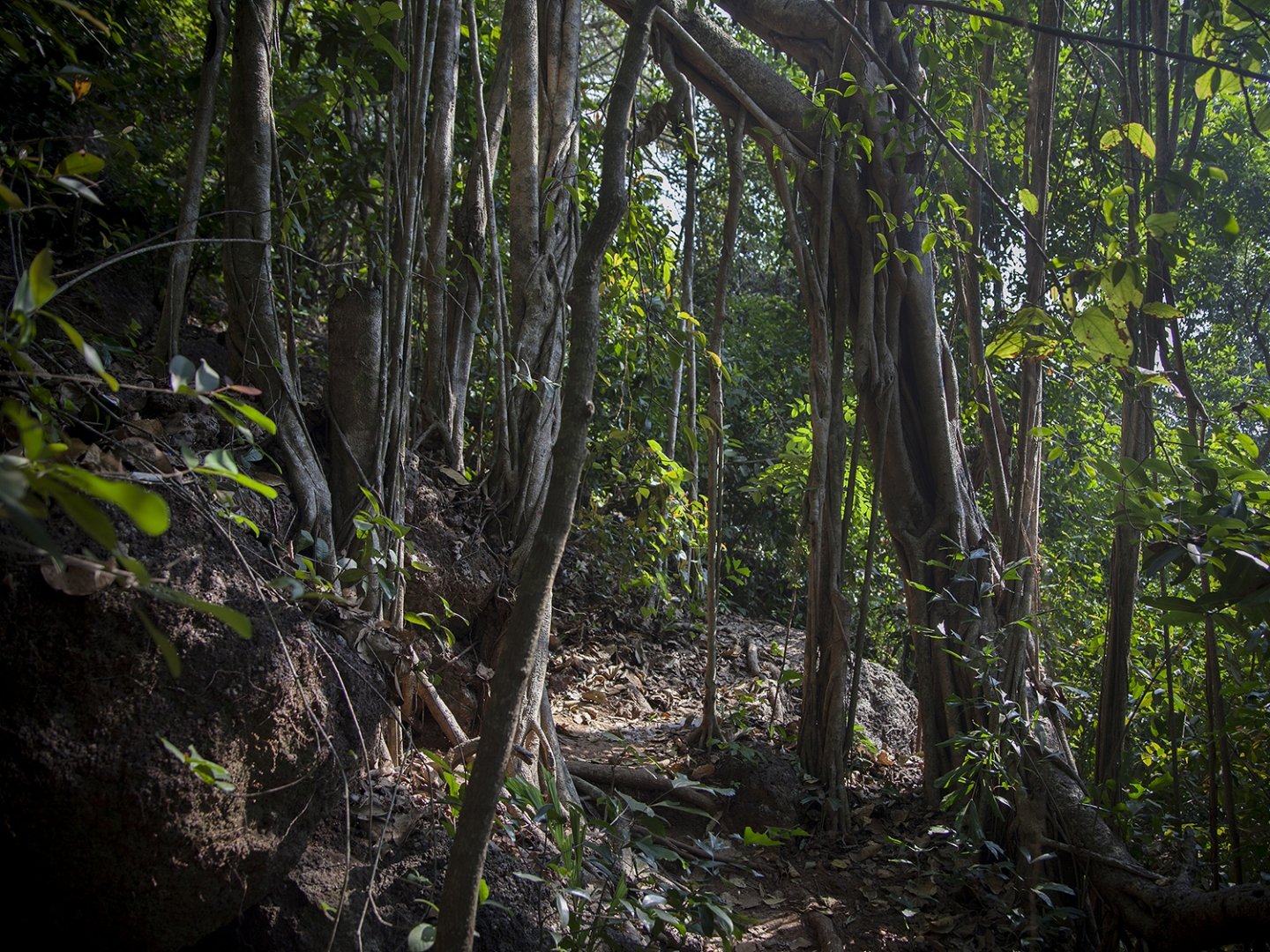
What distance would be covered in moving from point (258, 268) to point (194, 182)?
372mm

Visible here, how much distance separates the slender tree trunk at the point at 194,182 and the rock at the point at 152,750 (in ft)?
2.58

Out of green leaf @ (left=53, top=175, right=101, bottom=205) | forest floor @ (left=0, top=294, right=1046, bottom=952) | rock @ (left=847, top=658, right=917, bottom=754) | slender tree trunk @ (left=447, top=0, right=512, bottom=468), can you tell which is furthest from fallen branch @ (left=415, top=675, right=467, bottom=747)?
rock @ (left=847, top=658, right=917, bottom=754)

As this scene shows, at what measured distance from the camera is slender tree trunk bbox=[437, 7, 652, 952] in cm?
134

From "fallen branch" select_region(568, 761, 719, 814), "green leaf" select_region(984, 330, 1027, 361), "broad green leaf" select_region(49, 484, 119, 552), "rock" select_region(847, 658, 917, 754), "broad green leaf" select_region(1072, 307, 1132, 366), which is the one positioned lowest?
"fallen branch" select_region(568, 761, 719, 814)

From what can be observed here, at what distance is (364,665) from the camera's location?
2.04 m

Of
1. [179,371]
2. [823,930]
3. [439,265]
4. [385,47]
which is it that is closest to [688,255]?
[439,265]

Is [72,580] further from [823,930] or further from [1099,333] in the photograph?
[823,930]

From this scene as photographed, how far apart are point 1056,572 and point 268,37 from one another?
450 centimetres

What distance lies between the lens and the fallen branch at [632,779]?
10.8 ft

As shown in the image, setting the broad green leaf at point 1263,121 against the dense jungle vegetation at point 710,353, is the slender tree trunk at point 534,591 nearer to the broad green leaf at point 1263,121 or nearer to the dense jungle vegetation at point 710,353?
the dense jungle vegetation at point 710,353

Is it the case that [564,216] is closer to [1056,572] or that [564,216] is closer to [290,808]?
[290,808]

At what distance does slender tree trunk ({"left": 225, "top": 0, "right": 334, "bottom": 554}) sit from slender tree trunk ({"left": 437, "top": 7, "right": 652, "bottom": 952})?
1.01 m

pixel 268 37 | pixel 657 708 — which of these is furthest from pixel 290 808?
pixel 657 708

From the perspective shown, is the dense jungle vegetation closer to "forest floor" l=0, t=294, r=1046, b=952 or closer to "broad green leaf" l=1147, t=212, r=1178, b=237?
"broad green leaf" l=1147, t=212, r=1178, b=237
